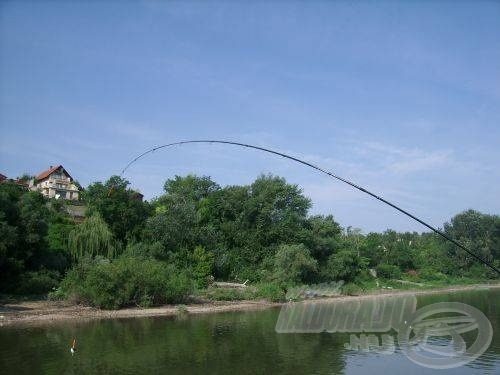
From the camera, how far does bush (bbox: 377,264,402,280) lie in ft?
265

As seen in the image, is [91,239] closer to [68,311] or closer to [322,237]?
[68,311]

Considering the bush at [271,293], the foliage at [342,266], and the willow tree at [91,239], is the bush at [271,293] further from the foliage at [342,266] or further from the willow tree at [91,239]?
the foliage at [342,266]

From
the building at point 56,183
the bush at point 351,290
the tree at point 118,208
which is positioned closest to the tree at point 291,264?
the bush at point 351,290

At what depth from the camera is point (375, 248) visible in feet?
279

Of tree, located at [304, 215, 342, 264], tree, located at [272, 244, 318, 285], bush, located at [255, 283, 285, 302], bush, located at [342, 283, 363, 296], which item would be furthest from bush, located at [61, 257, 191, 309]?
tree, located at [304, 215, 342, 264]

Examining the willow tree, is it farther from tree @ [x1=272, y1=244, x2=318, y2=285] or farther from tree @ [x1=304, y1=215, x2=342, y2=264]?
tree @ [x1=304, y1=215, x2=342, y2=264]

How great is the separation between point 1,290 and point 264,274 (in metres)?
28.3

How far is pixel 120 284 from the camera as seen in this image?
36.6m

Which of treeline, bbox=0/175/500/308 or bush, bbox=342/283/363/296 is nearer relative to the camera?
treeline, bbox=0/175/500/308

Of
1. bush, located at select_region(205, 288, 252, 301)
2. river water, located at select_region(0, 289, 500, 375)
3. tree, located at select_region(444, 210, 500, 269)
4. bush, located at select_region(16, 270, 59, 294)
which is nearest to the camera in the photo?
river water, located at select_region(0, 289, 500, 375)

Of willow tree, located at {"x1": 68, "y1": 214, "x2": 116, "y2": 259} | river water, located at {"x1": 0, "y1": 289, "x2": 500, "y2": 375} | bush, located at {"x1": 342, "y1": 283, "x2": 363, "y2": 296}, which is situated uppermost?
willow tree, located at {"x1": 68, "y1": 214, "x2": 116, "y2": 259}

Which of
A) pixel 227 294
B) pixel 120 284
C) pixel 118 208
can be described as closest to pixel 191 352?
pixel 120 284

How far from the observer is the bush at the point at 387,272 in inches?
3179

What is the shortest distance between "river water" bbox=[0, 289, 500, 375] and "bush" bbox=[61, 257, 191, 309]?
4748 millimetres
